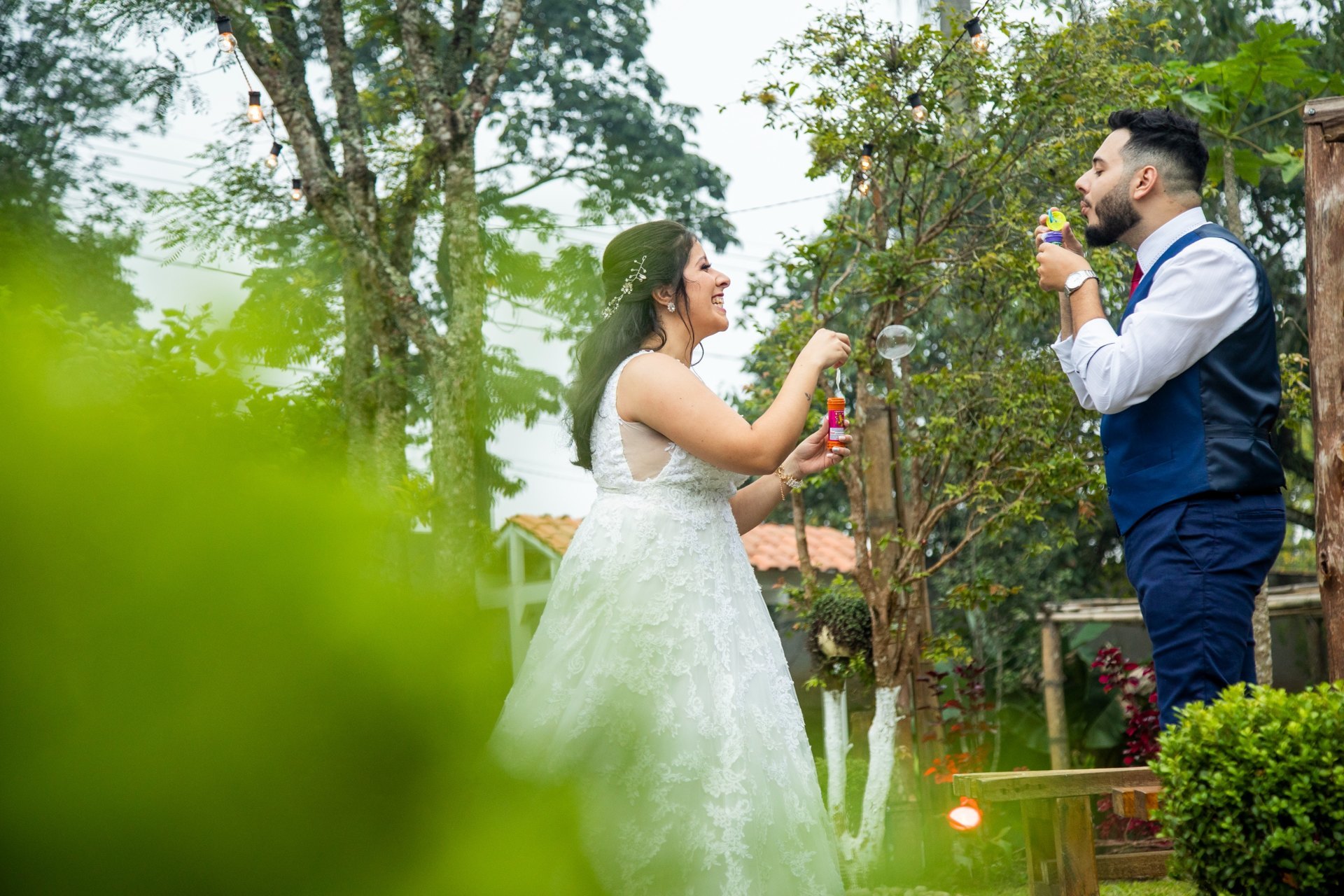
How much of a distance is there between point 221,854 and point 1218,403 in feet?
7.87

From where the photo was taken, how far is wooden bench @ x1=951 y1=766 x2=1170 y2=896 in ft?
9.61

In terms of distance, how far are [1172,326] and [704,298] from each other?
1.00 metres

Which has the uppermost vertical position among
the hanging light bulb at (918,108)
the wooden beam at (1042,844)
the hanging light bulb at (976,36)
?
the hanging light bulb at (976,36)

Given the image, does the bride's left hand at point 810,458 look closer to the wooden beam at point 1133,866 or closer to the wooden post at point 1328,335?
the wooden post at point 1328,335

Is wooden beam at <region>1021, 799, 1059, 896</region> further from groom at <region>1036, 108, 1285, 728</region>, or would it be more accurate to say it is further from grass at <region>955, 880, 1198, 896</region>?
grass at <region>955, 880, 1198, 896</region>

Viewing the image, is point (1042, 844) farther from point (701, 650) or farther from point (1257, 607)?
point (1257, 607)

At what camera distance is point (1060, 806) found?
315 cm

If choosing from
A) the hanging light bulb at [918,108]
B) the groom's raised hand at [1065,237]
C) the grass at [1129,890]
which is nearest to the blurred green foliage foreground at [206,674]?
the groom's raised hand at [1065,237]

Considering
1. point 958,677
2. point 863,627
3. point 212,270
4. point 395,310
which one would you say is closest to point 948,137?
point 863,627

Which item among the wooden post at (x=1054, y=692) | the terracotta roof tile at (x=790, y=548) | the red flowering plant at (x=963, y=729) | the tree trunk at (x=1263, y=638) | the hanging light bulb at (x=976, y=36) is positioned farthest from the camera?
the terracotta roof tile at (x=790, y=548)

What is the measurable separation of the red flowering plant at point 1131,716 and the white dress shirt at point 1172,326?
4.55 meters

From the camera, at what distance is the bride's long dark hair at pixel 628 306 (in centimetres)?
244

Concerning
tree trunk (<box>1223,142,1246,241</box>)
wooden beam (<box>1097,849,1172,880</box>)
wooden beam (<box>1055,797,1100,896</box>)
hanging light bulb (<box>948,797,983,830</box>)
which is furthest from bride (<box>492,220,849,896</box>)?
tree trunk (<box>1223,142,1246,241</box>)

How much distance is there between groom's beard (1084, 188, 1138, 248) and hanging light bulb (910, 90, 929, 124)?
2.79 metres
